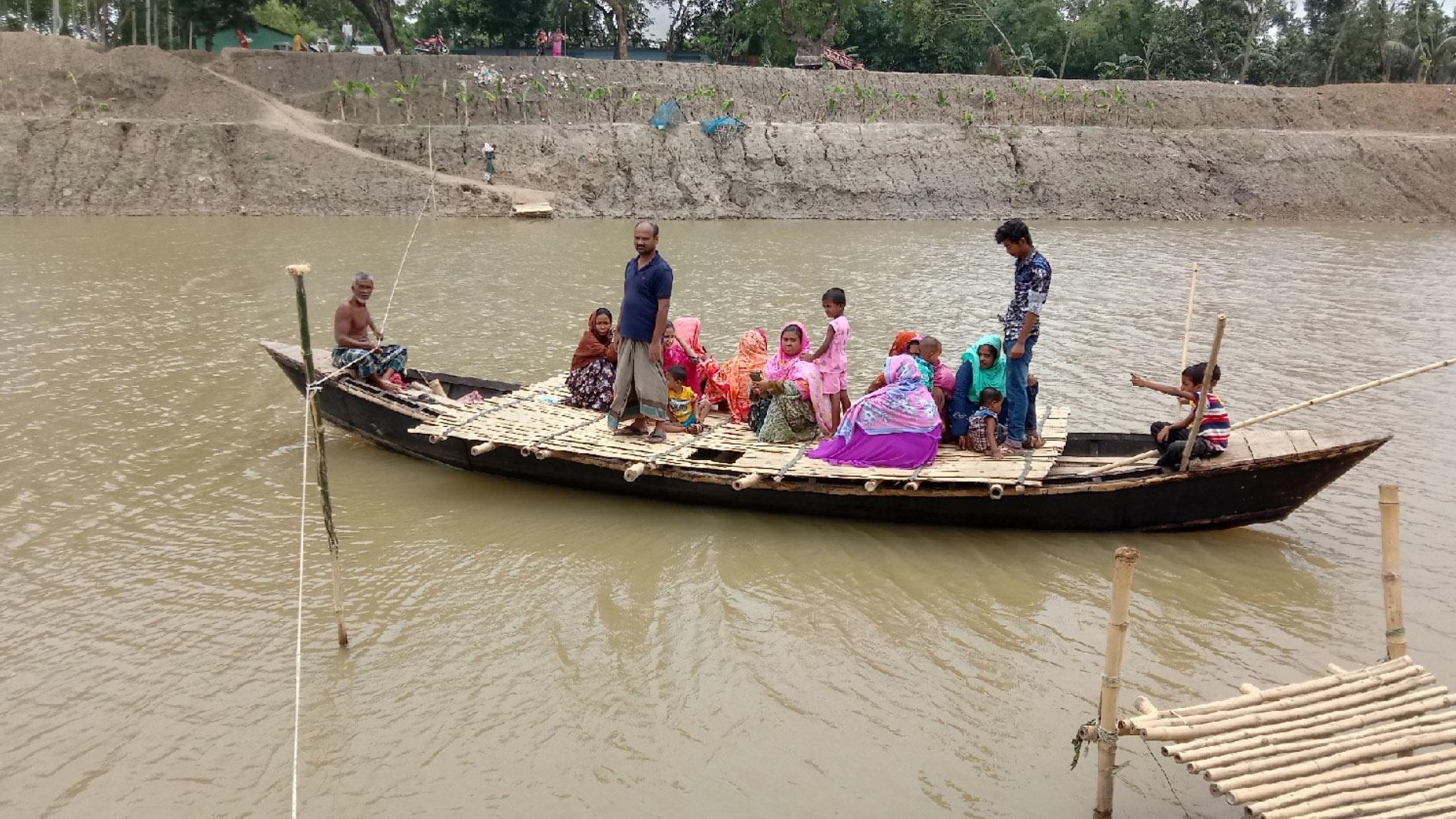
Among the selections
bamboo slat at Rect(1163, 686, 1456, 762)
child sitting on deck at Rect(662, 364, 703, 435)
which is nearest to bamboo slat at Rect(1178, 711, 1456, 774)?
bamboo slat at Rect(1163, 686, 1456, 762)

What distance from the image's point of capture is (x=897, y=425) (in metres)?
6.53

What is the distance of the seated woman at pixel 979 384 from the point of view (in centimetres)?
675

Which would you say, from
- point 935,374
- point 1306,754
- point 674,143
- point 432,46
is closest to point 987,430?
point 935,374

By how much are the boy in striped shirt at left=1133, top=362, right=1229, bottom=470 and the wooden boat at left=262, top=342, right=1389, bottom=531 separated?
91mm

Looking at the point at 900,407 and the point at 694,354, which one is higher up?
the point at 694,354

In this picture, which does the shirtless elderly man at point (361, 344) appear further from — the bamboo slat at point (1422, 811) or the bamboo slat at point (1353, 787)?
the bamboo slat at point (1422, 811)

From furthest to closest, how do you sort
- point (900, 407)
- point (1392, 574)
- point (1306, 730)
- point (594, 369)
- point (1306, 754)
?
point (594, 369)
point (900, 407)
point (1392, 574)
point (1306, 730)
point (1306, 754)

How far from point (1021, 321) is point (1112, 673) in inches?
129

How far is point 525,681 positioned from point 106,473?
4456mm

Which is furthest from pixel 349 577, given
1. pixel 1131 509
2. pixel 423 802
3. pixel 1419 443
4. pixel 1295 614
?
pixel 1419 443

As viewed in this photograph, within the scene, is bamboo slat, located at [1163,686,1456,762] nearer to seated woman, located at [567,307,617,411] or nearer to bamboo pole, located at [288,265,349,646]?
bamboo pole, located at [288,265,349,646]

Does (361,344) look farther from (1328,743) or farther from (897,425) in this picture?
(1328,743)

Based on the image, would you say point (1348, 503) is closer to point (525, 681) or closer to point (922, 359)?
point (922, 359)

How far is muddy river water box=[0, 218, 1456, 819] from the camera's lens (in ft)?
14.3
